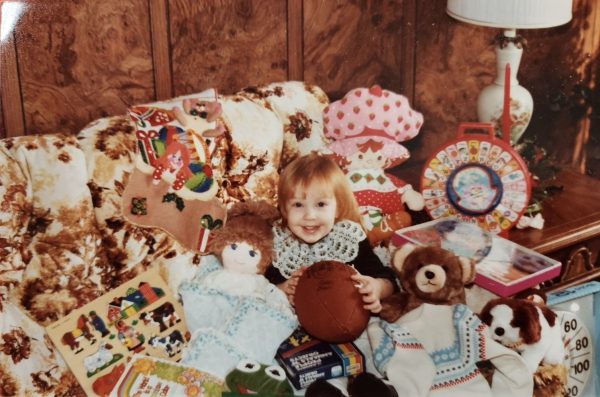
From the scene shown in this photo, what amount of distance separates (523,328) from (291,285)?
1.64ft

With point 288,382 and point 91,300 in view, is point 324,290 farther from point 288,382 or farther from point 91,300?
point 91,300

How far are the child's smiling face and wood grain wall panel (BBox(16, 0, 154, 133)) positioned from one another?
0.56m

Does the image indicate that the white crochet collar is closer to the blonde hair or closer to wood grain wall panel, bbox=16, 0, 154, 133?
the blonde hair

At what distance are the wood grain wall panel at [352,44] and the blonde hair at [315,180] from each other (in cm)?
61

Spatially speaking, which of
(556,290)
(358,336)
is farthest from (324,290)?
(556,290)

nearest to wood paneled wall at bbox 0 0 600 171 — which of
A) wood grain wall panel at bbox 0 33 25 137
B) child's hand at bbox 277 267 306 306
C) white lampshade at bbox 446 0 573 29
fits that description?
wood grain wall panel at bbox 0 33 25 137

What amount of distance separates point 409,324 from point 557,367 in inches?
14.0

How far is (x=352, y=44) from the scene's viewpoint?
2162mm

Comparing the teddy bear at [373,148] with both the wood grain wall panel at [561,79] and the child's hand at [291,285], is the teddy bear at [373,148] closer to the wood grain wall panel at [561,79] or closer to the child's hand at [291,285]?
the child's hand at [291,285]

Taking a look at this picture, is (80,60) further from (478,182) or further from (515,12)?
(515,12)

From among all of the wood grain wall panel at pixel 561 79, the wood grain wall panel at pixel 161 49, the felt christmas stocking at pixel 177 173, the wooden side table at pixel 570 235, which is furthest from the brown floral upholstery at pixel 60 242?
the wood grain wall panel at pixel 561 79

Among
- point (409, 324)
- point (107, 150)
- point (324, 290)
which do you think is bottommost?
point (409, 324)

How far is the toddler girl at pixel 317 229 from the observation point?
152cm

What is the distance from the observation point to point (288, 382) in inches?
53.4
